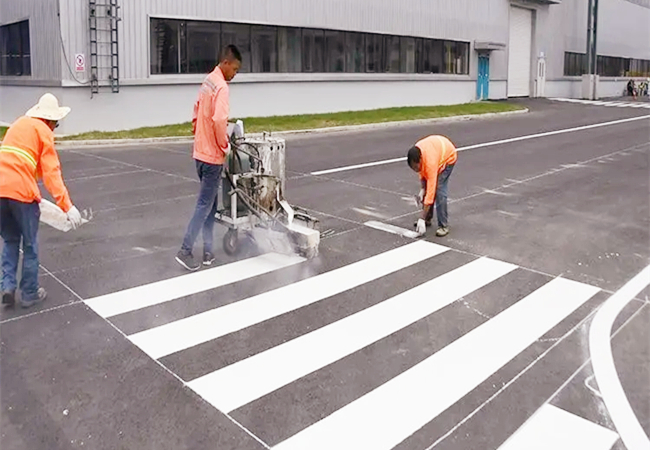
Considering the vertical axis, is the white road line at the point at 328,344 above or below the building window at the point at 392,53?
below

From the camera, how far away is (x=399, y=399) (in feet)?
14.8

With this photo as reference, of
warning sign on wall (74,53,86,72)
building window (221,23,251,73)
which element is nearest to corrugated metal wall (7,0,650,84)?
warning sign on wall (74,53,86,72)

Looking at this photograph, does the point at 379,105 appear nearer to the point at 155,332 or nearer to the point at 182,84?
the point at 182,84

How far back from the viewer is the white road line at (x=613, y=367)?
13.7 ft

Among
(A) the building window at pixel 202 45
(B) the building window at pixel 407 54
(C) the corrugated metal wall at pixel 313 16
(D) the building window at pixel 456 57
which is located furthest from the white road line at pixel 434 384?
(D) the building window at pixel 456 57

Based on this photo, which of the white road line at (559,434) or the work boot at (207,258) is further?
the work boot at (207,258)

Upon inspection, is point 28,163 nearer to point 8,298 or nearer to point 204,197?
point 8,298

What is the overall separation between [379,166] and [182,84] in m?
10.2

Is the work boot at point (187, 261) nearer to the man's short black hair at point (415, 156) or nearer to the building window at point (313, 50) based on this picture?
the man's short black hair at point (415, 156)

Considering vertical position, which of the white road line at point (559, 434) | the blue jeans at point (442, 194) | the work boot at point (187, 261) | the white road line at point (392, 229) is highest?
the blue jeans at point (442, 194)

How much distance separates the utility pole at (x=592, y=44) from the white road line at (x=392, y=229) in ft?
142

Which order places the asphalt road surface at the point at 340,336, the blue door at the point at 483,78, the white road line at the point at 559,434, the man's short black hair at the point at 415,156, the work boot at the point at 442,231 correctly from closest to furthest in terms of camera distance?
the white road line at the point at 559,434, the asphalt road surface at the point at 340,336, the man's short black hair at the point at 415,156, the work boot at the point at 442,231, the blue door at the point at 483,78

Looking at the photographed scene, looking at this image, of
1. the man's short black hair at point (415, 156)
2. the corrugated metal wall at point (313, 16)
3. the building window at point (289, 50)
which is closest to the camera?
the man's short black hair at point (415, 156)

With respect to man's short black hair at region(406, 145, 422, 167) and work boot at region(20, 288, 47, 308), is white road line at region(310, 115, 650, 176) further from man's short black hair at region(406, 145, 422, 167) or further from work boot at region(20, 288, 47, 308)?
work boot at region(20, 288, 47, 308)
